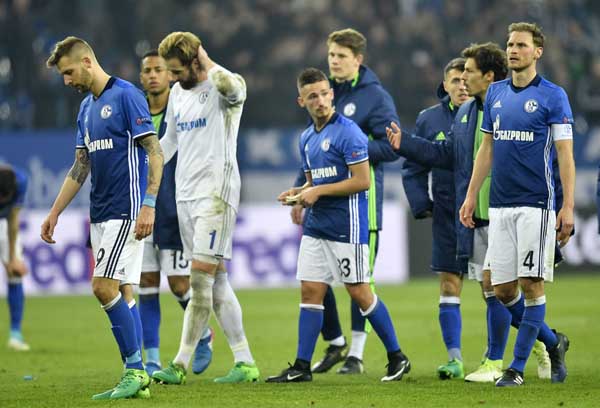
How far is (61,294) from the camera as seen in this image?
19.1m

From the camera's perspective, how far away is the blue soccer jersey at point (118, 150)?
25.8 ft

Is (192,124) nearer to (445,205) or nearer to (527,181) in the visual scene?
(445,205)

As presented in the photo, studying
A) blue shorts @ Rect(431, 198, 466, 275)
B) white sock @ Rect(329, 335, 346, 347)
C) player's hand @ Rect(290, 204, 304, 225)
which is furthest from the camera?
white sock @ Rect(329, 335, 346, 347)

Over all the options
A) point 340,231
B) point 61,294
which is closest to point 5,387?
→ point 340,231

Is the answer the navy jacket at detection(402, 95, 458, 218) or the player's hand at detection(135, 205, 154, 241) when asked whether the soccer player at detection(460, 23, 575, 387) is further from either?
the player's hand at detection(135, 205, 154, 241)

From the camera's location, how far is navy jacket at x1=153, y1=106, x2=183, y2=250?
9.62m

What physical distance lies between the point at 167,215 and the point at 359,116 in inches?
69.5

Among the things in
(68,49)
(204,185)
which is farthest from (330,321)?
(68,49)

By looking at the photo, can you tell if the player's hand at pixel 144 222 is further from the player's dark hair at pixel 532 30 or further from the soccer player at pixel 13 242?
the soccer player at pixel 13 242

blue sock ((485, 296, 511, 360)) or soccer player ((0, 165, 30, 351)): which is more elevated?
soccer player ((0, 165, 30, 351))

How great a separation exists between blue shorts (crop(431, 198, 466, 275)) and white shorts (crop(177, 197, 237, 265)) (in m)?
1.72

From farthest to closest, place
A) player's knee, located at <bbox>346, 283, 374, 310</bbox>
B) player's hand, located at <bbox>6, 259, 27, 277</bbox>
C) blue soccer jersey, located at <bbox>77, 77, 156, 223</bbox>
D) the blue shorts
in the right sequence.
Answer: player's hand, located at <bbox>6, 259, 27, 277</bbox>
the blue shorts
player's knee, located at <bbox>346, 283, 374, 310</bbox>
blue soccer jersey, located at <bbox>77, 77, 156, 223</bbox>

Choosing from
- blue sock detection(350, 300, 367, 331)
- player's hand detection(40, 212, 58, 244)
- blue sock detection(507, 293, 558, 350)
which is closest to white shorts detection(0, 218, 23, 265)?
blue sock detection(350, 300, 367, 331)

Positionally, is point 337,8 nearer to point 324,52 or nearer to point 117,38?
point 324,52
